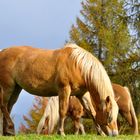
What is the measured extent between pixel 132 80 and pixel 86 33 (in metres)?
4.74

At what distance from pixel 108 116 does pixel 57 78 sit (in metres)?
1.34

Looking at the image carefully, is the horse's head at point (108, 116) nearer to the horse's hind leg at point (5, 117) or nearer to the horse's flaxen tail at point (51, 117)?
the horse's hind leg at point (5, 117)

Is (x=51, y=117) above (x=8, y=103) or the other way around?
the other way around

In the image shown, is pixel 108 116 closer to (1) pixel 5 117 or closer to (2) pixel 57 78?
(2) pixel 57 78

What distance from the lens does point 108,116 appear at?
400 inches

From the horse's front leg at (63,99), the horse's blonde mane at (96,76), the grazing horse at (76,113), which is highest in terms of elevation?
the horse's blonde mane at (96,76)

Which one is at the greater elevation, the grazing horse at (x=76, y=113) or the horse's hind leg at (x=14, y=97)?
the horse's hind leg at (x=14, y=97)

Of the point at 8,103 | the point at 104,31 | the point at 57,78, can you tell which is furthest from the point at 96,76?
the point at 104,31

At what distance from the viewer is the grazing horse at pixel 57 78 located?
1023cm

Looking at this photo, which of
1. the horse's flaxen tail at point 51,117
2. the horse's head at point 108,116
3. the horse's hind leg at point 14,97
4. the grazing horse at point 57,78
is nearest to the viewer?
the horse's head at point 108,116

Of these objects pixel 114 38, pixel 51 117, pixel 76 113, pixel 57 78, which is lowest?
pixel 76 113

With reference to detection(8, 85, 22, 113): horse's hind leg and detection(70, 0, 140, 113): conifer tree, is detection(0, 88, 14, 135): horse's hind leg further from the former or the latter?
detection(70, 0, 140, 113): conifer tree

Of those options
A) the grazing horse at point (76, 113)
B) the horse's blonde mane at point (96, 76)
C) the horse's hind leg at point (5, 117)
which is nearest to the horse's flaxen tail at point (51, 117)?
the grazing horse at point (76, 113)

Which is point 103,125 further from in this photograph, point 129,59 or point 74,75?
point 129,59
